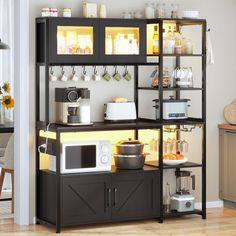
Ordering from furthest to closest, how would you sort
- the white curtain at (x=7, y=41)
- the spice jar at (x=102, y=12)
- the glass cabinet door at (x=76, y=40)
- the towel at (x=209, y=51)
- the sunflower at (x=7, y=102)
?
the white curtain at (x=7, y=41) → the sunflower at (x=7, y=102) → the towel at (x=209, y=51) → the spice jar at (x=102, y=12) → the glass cabinet door at (x=76, y=40)

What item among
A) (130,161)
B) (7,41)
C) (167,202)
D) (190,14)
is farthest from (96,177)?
(7,41)

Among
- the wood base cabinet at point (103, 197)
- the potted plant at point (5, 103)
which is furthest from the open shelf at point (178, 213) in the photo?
the potted plant at point (5, 103)

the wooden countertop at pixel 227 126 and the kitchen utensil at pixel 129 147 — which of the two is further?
the wooden countertop at pixel 227 126

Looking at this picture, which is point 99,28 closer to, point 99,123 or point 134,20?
point 134,20

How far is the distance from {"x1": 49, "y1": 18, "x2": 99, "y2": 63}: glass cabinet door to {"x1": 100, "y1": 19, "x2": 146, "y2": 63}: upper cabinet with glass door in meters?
0.11

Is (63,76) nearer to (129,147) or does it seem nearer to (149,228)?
(129,147)

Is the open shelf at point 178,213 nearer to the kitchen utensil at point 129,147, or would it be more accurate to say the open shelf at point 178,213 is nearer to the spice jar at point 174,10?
the kitchen utensil at point 129,147

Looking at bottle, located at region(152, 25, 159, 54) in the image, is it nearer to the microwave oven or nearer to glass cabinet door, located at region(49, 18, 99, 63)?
glass cabinet door, located at region(49, 18, 99, 63)

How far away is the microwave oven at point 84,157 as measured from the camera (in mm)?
6871

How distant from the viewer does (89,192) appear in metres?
6.95

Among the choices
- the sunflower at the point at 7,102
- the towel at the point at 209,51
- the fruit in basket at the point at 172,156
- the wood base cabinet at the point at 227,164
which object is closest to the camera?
the fruit in basket at the point at 172,156

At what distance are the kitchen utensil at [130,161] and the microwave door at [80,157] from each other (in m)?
0.30

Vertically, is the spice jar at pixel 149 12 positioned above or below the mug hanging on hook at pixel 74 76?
above

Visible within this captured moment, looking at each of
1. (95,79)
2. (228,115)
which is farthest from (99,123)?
(228,115)
